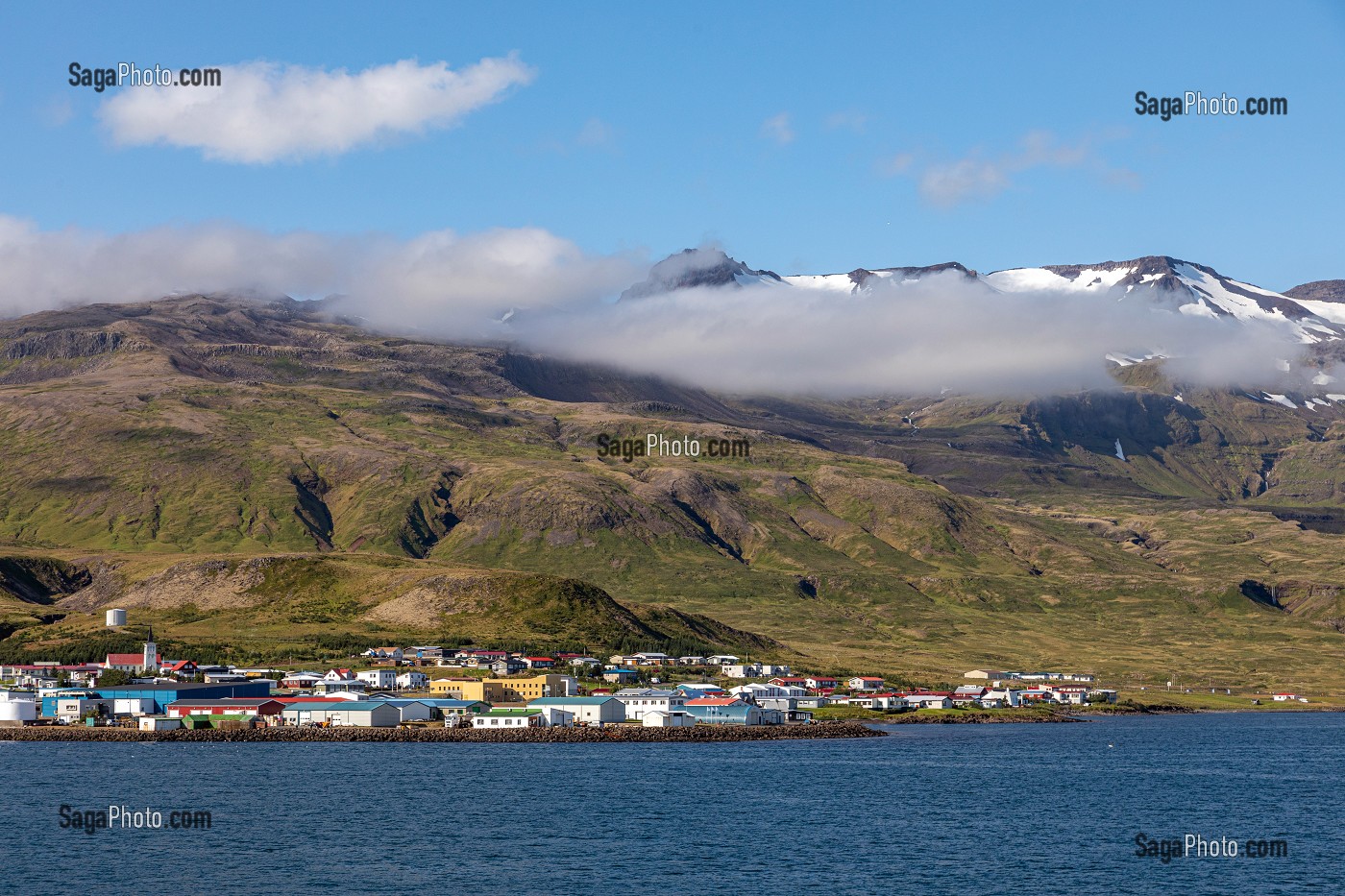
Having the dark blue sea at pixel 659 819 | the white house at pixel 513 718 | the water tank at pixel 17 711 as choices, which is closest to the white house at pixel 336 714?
the white house at pixel 513 718

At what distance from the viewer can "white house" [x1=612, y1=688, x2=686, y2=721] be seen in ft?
625

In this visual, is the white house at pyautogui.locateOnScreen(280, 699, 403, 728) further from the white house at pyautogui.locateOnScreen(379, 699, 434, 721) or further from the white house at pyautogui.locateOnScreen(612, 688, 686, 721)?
the white house at pyautogui.locateOnScreen(612, 688, 686, 721)

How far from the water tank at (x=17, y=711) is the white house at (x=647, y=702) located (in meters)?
73.4

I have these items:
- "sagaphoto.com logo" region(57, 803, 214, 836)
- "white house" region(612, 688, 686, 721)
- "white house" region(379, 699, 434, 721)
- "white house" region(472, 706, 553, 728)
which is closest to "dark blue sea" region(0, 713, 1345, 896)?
"sagaphoto.com logo" region(57, 803, 214, 836)

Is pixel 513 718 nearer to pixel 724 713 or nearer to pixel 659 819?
pixel 724 713

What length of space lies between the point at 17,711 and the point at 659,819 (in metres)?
112

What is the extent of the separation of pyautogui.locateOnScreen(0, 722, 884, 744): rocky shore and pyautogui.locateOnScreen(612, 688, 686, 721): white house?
8.11 metres

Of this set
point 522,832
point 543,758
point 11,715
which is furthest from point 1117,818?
point 11,715

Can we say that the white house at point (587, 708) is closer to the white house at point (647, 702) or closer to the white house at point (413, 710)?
the white house at point (647, 702)

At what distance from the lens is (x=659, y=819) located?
355ft

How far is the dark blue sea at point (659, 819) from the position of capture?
3408 inches

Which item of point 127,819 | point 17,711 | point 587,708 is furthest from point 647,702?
point 127,819

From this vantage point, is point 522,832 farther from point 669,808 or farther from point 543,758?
point 543,758

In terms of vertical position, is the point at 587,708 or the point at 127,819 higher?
the point at 587,708
